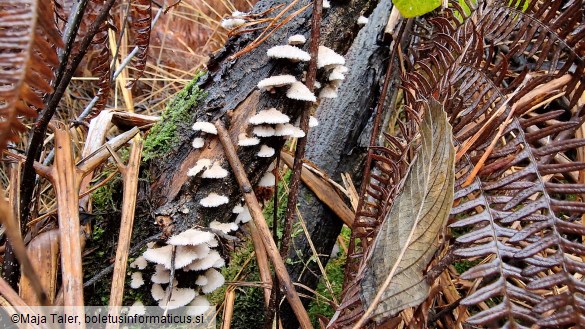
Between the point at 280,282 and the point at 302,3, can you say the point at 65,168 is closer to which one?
the point at 280,282

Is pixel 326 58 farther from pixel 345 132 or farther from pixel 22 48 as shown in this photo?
pixel 22 48

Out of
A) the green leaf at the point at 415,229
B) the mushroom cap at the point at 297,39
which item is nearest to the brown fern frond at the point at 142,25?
the mushroom cap at the point at 297,39

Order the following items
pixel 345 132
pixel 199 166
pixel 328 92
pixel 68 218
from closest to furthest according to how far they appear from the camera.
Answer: pixel 68 218 < pixel 199 166 < pixel 328 92 < pixel 345 132

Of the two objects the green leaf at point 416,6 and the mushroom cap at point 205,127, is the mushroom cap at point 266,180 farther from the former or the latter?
the green leaf at point 416,6

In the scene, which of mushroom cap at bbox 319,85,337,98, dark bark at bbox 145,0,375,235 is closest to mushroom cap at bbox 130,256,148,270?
dark bark at bbox 145,0,375,235

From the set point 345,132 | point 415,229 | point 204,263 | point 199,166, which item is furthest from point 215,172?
point 345,132

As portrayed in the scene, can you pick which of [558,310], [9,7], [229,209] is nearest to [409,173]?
[558,310]
